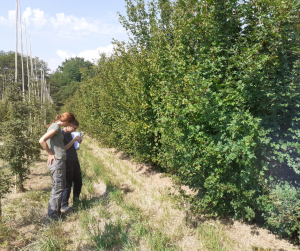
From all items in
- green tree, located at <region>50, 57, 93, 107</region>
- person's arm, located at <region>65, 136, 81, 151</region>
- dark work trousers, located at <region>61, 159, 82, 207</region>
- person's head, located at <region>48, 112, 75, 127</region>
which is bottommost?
dark work trousers, located at <region>61, 159, 82, 207</region>

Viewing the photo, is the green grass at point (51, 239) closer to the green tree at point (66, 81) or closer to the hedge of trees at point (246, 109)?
the hedge of trees at point (246, 109)

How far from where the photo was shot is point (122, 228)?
12.5ft

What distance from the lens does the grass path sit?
10.9 ft

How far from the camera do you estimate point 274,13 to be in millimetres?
2922

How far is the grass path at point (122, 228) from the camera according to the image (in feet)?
10.9

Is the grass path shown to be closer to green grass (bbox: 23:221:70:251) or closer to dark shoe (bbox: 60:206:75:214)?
green grass (bbox: 23:221:70:251)

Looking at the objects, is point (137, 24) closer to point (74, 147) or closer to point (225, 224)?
point (74, 147)

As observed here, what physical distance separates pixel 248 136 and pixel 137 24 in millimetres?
9307

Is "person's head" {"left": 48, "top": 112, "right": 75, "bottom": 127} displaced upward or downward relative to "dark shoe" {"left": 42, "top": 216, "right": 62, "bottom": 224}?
upward

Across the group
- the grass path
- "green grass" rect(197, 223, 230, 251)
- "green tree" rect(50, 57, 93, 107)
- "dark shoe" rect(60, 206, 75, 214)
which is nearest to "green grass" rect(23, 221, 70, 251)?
the grass path

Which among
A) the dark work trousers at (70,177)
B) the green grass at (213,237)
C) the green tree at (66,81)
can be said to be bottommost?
the green grass at (213,237)

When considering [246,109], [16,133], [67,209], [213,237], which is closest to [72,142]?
[67,209]

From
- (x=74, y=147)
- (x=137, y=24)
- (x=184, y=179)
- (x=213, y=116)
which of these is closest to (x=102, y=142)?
(x=137, y=24)

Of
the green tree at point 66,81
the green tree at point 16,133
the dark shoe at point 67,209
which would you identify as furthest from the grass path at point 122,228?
the green tree at point 66,81
